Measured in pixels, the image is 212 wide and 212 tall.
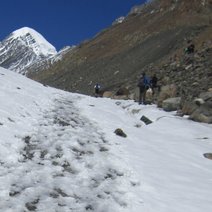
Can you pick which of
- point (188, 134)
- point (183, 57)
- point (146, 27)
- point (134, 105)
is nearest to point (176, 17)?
point (146, 27)

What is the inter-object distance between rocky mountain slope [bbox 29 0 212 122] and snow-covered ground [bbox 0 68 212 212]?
909cm

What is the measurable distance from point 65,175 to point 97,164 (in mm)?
1303

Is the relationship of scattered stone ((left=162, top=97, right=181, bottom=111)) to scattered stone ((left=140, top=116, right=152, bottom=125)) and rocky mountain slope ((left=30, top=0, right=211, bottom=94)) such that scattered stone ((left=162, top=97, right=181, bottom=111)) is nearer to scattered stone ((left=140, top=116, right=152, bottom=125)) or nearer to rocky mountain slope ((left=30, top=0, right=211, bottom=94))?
scattered stone ((left=140, top=116, right=152, bottom=125))

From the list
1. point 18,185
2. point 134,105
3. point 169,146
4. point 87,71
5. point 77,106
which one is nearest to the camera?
point 18,185

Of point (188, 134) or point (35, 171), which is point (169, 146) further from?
point (35, 171)

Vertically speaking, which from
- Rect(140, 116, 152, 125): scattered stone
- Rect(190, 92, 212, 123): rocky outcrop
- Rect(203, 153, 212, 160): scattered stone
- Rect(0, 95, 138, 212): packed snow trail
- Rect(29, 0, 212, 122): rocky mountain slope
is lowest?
Rect(0, 95, 138, 212): packed snow trail

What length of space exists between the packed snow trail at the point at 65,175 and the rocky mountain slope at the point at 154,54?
40.8ft

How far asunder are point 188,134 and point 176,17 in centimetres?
5943

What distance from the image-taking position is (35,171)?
34.0 feet

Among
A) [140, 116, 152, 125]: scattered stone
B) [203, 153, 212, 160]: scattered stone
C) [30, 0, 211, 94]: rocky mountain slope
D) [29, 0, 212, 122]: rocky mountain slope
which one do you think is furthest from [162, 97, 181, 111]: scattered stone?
[30, 0, 211, 94]: rocky mountain slope

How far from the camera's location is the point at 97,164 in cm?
1156

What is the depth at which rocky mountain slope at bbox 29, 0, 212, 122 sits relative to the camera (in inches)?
1338

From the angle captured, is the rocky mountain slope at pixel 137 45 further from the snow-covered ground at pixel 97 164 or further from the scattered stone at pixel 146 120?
the snow-covered ground at pixel 97 164

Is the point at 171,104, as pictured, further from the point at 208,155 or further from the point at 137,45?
the point at 137,45
